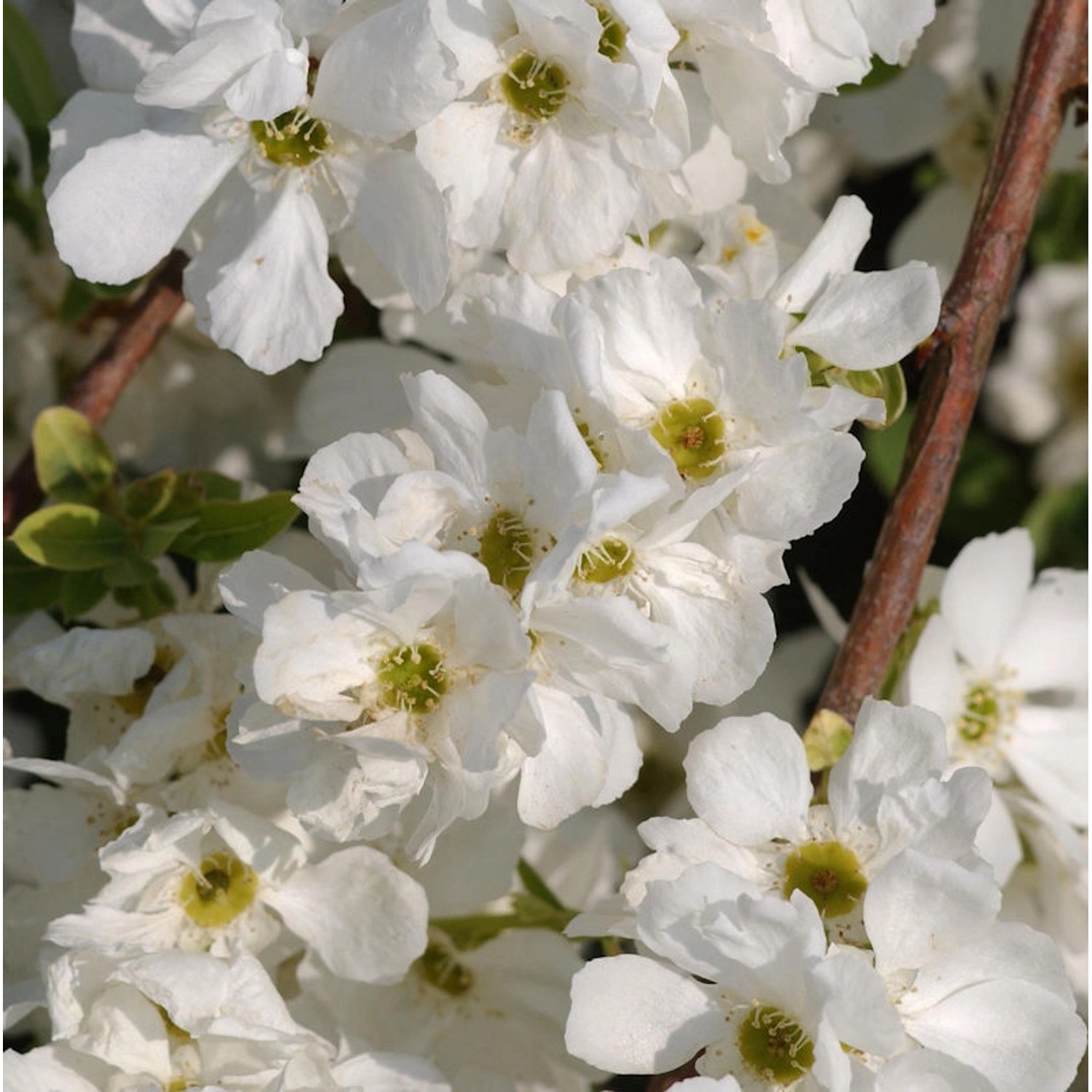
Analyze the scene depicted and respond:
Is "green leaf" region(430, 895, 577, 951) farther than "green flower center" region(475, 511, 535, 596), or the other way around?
"green leaf" region(430, 895, 577, 951)

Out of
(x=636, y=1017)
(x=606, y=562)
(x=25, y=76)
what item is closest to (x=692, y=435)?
(x=606, y=562)

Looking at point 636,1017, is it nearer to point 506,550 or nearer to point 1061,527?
point 506,550

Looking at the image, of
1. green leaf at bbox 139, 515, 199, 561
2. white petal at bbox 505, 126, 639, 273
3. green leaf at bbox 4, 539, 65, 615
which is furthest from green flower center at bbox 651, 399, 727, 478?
green leaf at bbox 4, 539, 65, 615

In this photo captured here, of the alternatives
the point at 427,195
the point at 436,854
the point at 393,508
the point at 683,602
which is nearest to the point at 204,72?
the point at 427,195

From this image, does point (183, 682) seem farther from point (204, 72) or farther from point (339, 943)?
point (204, 72)

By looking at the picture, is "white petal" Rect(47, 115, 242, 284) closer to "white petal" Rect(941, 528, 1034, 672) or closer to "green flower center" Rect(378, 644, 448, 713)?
"green flower center" Rect(378, 644, 448, 713)

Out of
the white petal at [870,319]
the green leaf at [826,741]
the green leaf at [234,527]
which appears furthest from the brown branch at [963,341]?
the green leaf at [234,527]
